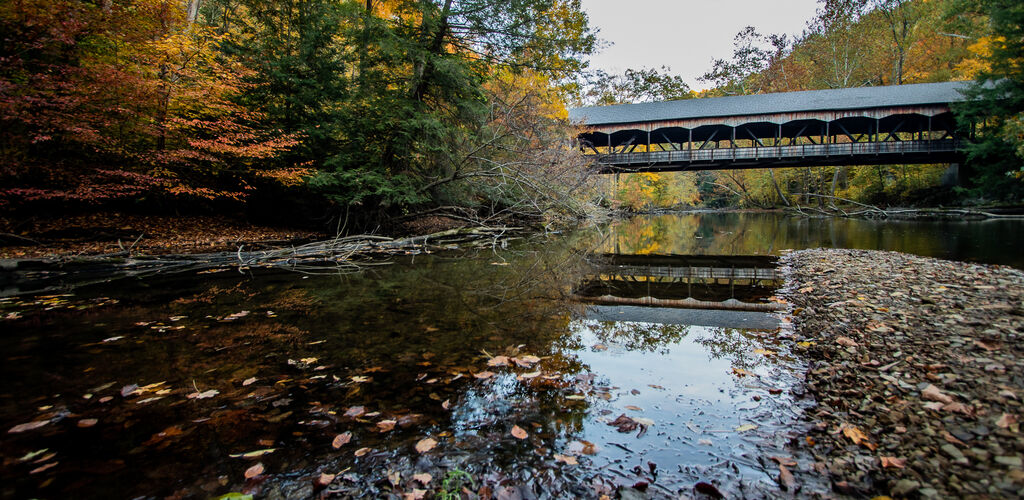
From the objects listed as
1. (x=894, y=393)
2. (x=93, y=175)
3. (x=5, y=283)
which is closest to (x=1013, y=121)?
(x=894, y=393)

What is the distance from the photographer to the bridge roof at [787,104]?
20453 millimetres

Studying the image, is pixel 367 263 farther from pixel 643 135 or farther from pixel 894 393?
pixel 643 135

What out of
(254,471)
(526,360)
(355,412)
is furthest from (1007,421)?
(254,471)

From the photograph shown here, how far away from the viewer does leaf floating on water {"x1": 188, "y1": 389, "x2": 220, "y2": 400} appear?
2.52 m

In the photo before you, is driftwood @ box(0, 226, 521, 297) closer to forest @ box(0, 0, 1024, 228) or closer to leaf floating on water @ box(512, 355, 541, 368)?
forest @ box(0, 0, 1024, 228)

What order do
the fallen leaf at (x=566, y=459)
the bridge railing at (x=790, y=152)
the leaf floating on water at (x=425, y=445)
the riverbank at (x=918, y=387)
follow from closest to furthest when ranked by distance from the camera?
1. the riverbank at (x=918, y=387)
2. the fallen leaf at (x=566, y=459)
3. the leaf floating on water at (x=425, y=445)
4. the bridge railing at (x=790, y=152)

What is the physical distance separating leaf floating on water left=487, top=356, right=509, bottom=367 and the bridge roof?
833 inches

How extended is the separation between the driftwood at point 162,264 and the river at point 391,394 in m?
1.41

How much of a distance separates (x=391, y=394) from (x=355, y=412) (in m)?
0.28

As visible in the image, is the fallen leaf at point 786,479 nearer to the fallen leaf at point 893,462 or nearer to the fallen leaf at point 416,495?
the fallen leaf at point 893,462

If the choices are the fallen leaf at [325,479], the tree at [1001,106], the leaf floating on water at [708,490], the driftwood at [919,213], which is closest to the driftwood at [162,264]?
the fallen leaf at [325,479]

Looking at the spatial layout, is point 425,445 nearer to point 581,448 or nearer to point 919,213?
point 581,448

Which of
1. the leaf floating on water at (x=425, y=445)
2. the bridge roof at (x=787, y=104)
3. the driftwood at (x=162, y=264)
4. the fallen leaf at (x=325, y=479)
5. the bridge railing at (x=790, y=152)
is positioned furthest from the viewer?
the bridge roof at (x=787, y=104)

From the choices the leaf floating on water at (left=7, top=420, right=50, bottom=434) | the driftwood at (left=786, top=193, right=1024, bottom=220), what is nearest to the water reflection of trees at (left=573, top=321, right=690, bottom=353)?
the leaf floating on water at (left=7, top=420, right=50, bottom=434)
